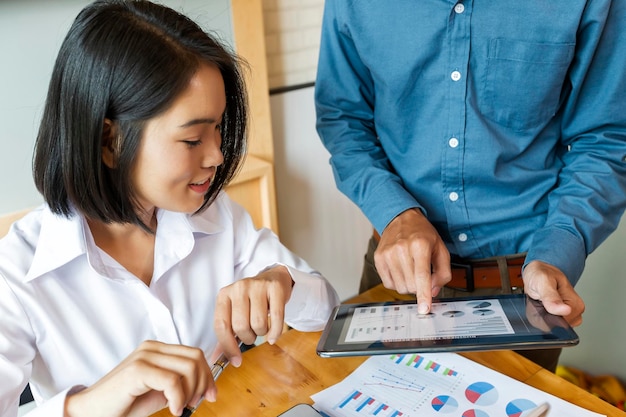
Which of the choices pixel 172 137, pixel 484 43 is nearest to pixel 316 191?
pixel 484 43

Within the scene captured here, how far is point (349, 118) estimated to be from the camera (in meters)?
1.23

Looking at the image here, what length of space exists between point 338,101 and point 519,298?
1.88 ft

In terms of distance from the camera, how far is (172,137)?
86 centimetres

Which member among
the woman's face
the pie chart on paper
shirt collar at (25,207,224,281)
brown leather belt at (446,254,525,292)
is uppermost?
the woman's face

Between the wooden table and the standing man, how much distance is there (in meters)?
0.15

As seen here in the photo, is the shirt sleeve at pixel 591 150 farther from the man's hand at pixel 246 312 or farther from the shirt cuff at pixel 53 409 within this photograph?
the shirt cuff at pixel 53 409

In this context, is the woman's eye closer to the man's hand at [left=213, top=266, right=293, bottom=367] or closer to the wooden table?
the man's hand at [left=213, top=266, right=293, bottom=367]

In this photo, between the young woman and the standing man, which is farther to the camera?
the standing man

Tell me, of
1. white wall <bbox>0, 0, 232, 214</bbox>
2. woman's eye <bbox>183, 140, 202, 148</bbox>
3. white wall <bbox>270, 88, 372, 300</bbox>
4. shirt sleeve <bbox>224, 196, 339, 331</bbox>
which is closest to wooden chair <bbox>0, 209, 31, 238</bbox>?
white wall <bbox>0, 0, 232, 214</bbox>

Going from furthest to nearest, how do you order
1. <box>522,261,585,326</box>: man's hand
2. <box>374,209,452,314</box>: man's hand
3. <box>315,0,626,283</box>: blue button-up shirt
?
<box>315,0,626,283</box>: blue button-up shirt
<box>374,209,452,314</box>: man's hand
<box>522,261,585,326</box>: man's hand

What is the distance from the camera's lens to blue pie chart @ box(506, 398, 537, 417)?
0.78 m

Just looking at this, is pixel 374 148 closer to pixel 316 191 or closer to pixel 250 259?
pixel 250 259

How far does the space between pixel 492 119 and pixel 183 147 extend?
57cm

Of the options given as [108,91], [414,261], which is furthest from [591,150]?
[108,91]
